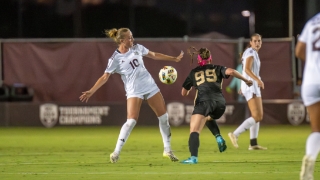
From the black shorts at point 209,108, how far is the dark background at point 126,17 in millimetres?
17558

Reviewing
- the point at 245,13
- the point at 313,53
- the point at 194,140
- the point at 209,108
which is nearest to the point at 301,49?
the point at 313,53

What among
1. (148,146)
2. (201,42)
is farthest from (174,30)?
(148,146)

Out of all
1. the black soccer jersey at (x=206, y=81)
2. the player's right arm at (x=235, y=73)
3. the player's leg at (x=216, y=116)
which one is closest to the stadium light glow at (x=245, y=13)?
the player's leg at (x=216, y=116)

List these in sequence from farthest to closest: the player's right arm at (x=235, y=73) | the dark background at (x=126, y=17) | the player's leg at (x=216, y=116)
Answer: the dark background at (x=126, y=17) < the player's leg at (x=216, y=116) < the player's right arm at (x=235, y=73)

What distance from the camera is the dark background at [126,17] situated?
2995 cm

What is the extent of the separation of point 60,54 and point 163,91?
10.7 ft

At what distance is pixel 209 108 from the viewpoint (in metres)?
12.4

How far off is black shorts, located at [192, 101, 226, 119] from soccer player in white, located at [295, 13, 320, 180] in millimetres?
3602

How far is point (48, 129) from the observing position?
23250 mm

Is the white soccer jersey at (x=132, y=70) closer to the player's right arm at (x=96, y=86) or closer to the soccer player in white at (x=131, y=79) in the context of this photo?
the soccer player in white at (x=131, y=79)

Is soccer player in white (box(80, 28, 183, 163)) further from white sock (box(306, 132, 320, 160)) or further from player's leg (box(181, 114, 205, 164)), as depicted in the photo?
white sock (box(306, 132, 320, 160))

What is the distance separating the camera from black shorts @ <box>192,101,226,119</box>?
12.3 meters

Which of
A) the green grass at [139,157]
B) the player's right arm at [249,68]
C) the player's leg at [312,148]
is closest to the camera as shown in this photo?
the player's leg at [312,148]

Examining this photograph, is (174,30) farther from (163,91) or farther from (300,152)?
(300,152)
